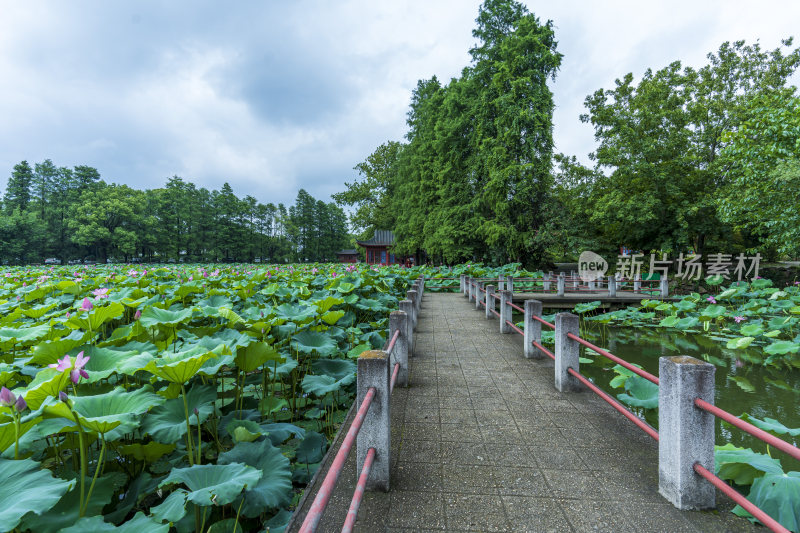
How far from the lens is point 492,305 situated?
316 inches

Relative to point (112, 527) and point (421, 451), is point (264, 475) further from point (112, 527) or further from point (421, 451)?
point (421, 451)

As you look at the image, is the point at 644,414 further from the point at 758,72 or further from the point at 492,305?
the point at 758,72

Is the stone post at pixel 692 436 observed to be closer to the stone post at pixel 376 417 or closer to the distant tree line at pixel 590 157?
the stone post at pixel 376 417

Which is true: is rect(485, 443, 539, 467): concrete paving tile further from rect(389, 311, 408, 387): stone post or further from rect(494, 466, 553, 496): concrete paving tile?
rect(389, 311, 408, 387): stone post

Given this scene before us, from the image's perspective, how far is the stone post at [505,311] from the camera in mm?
6180

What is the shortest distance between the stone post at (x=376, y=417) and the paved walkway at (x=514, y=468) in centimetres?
11

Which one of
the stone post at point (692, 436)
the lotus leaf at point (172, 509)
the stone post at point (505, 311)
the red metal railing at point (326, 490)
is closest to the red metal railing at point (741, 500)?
Result: the stone post at point (692, 436)

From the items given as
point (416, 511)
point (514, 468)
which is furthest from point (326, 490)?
point (514, 468)

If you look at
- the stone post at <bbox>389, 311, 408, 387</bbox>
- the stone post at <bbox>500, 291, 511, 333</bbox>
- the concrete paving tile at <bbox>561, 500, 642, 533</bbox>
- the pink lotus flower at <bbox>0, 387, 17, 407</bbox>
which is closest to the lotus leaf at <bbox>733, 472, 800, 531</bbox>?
the concrete paving tile at <bbox>561, 500, 642, 533</bbox>

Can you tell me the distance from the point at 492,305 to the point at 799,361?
Result: 20.1 feet

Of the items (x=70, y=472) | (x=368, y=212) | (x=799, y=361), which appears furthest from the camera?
(x=368, y=212)

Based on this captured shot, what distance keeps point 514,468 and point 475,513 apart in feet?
1.75

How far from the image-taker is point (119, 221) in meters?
35.9

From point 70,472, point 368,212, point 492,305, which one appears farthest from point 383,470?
point 368,212
